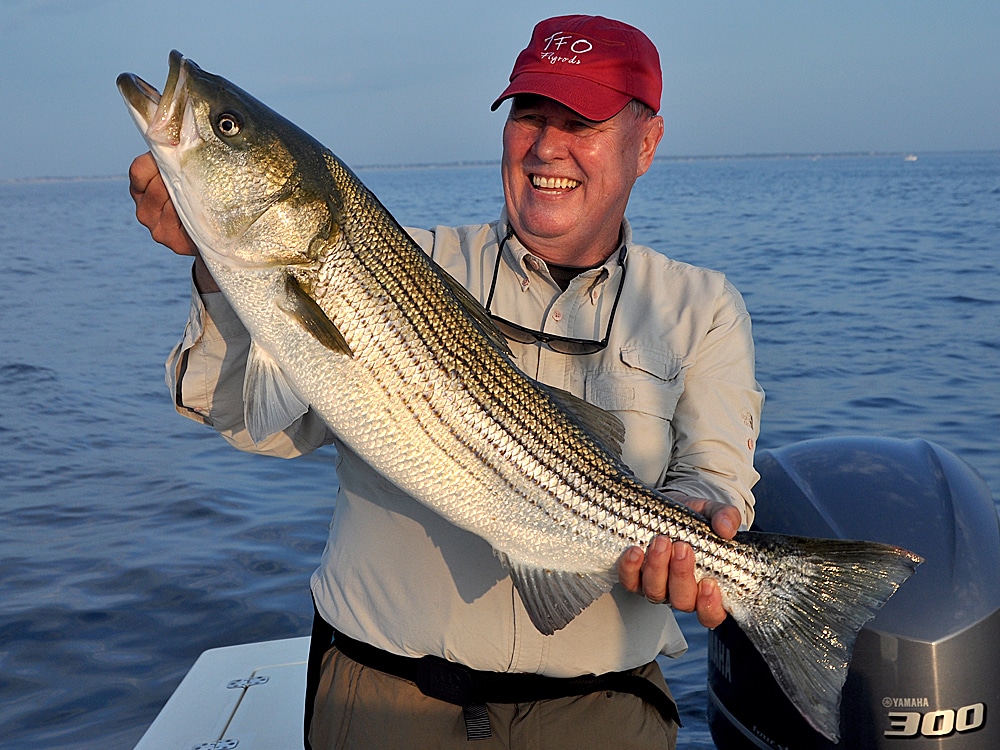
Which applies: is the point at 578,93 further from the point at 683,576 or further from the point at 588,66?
the point at 683,576

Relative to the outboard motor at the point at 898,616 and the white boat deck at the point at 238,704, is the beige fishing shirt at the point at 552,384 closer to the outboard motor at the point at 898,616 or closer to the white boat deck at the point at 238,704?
the outboard motor at the point at 898,616

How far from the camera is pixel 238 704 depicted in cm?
425

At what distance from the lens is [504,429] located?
2.74m

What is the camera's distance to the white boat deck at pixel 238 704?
3.96m

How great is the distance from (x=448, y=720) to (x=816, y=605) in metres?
1.17

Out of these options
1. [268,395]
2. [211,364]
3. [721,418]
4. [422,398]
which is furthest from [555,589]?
[211,364]

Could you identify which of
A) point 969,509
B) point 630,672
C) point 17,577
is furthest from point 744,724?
point 17,577

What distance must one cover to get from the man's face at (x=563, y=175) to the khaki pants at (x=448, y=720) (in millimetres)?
1551

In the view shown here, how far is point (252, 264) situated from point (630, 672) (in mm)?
1753

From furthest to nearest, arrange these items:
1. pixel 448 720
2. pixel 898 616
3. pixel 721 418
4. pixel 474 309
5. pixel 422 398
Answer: pixel 898 616, pixel 721 418, pixel 448 720, pixel 474 309, pixel 422 398

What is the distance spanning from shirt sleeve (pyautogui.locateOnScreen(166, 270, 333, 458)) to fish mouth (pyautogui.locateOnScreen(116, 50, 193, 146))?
516 millimetres

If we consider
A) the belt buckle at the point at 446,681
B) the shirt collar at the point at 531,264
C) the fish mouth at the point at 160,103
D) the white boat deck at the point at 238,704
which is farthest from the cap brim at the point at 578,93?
the white boat deck at the point at 238,704

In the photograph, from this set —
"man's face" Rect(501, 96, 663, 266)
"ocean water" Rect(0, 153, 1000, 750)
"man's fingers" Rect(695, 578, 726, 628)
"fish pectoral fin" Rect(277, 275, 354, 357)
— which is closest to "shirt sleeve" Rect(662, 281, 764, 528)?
"man's fingers" Rect(695, 578, 726, 628)

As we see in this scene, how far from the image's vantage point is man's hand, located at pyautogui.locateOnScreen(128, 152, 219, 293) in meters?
2.62
